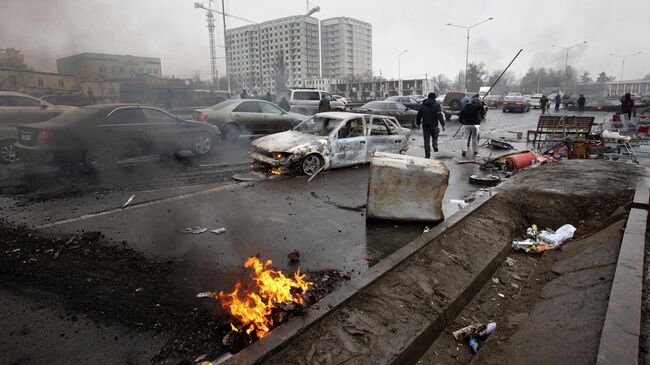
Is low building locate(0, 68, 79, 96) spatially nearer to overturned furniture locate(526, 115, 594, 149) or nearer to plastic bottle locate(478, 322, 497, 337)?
plastic bottle locate(478, 322, 497, 337)

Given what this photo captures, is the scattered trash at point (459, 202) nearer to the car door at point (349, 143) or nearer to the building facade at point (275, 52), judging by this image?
the car door at point (349, 143)

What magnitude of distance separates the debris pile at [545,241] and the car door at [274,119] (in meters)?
9.38

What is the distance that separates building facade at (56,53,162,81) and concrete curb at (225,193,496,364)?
11.7 metres

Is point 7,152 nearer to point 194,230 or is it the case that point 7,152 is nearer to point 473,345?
point 194,230

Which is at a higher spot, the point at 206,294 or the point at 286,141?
the point at 286,141

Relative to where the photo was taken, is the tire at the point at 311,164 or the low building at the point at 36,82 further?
the low building at the point at 36,82

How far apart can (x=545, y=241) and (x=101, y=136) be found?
8.68 meters

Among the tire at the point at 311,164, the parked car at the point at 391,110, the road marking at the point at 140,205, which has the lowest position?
the road marking at the point at 140,205

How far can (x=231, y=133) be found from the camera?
41.5ft

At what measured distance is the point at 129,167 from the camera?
889cm

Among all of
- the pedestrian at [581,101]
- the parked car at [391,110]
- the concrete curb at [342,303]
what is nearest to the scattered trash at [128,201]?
the concrete curb at [342,303]

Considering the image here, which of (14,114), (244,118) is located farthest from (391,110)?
(14,114)

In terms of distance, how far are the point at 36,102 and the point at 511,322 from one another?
1205cm

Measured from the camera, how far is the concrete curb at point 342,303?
262 cm
